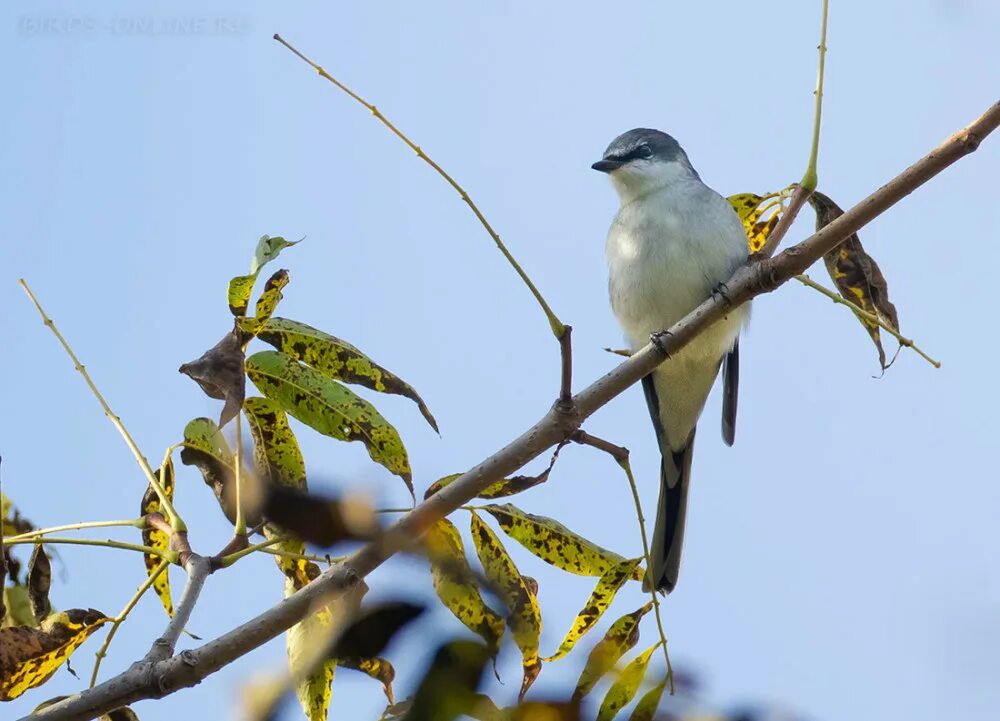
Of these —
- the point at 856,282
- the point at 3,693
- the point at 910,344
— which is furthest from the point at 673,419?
the point at 3,693

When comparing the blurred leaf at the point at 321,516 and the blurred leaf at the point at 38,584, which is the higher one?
the blurred leaf at the point at 38,584

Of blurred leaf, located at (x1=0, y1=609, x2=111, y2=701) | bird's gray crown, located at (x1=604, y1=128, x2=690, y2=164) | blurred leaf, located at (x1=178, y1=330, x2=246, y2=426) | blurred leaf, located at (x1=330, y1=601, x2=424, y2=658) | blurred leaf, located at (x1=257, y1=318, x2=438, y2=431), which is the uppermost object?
bird's gray crown, located at (x1=604, y1=128, x2=690, y2=164)

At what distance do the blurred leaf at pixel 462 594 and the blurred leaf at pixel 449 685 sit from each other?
6 centimetres

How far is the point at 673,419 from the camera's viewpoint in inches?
190

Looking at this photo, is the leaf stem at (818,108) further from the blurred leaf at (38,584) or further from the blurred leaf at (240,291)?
the blurred leaf at (38,584)

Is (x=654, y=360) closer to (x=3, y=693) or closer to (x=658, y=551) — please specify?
(x=3, y=693)

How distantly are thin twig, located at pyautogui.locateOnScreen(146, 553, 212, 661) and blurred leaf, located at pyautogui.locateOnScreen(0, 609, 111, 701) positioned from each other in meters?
0.19

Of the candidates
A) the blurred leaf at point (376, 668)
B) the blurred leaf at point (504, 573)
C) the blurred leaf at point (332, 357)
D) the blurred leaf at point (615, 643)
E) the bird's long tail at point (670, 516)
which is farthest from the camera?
the bird's long tail at point (670, 516)

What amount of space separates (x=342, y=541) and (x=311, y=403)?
0.97 metres

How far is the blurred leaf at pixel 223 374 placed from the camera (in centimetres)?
173

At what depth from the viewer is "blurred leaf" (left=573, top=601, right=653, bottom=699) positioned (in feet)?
5.55

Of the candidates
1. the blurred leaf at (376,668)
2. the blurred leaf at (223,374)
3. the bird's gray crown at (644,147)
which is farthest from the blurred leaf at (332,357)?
the bird's gray crown at (644,147)

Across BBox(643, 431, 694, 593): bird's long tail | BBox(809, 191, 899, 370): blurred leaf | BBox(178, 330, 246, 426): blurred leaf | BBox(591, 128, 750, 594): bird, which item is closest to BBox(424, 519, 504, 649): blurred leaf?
BBox(178, 330, 246, 426): blurred leaf

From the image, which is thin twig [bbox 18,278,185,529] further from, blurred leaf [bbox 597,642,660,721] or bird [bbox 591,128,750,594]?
bird [bbox 591,128,750,594]
